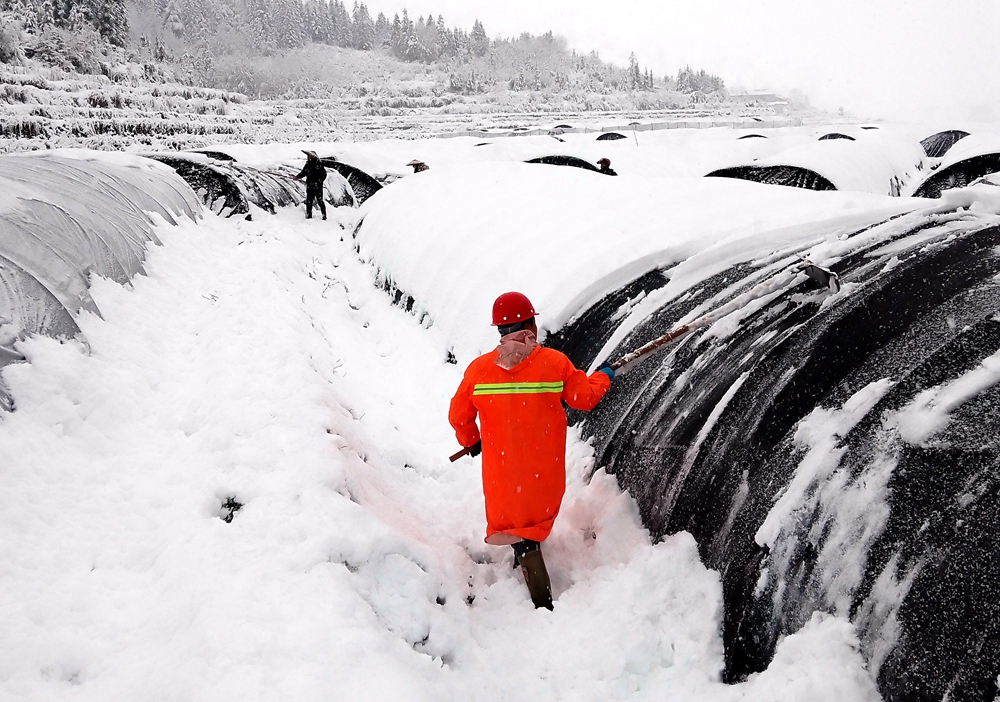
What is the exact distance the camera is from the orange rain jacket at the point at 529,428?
280 centimetres

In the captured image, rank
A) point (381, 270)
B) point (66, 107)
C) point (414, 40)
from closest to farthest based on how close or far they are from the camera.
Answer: point (381, 270)
point (66, 107)
point (414, 40)

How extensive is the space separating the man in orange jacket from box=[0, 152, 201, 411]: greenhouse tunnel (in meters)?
2.67

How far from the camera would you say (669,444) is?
9.99 ft

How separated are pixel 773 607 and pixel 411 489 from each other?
92.7 inches

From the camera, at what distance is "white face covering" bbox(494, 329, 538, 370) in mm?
2764

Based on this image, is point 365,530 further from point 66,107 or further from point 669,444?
point 66,107

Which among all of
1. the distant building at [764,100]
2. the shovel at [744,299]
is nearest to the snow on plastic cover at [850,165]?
the shovel at [744,299]

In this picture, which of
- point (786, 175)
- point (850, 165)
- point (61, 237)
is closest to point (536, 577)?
point (61, 237)

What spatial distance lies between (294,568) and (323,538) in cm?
18

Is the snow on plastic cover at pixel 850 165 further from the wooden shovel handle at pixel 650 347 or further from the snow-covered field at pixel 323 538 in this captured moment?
the wooden shovel handle at pixel 650 347

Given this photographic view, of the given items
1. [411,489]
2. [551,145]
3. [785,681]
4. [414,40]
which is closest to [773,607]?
[785,681]

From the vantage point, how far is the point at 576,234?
5344mm

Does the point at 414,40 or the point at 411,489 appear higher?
the point at 414,40

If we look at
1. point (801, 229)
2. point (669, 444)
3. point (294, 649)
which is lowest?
point (294, 649)
